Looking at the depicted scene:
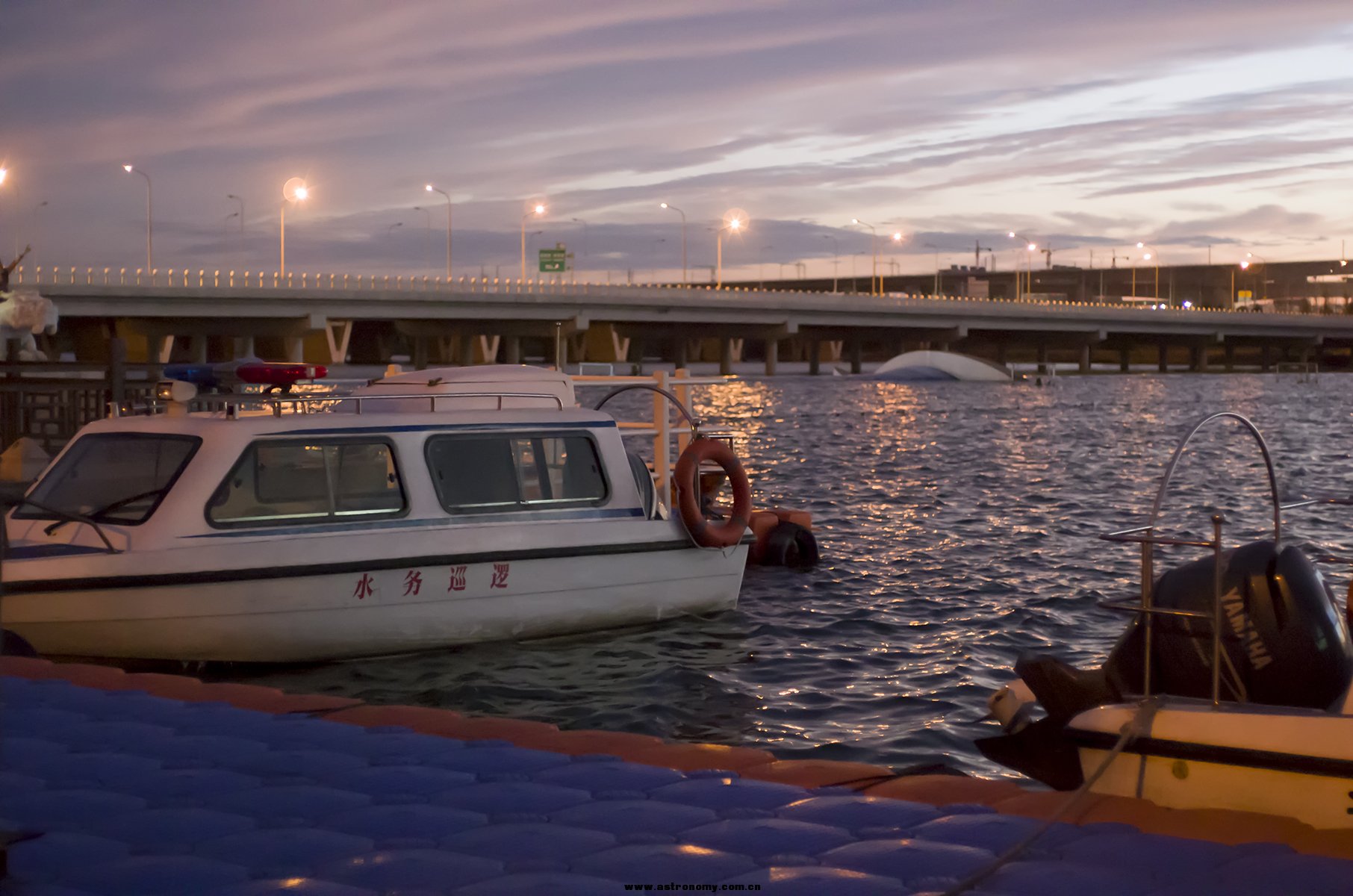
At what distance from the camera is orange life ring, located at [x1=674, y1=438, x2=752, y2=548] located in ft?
43.9

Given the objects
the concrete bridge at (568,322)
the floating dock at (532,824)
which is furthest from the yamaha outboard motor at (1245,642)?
the concrete bridge at (568,322)

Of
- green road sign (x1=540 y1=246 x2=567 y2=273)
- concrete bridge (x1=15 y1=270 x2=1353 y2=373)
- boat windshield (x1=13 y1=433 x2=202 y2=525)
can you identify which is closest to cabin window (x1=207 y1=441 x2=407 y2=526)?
boat windshield (x1=13 y1=433 x2=202 y2=525)

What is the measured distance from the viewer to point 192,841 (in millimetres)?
5410

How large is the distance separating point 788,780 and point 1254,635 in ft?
8.07

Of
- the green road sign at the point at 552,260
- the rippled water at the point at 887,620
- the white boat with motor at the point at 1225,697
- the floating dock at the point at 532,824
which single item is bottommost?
the rippled water at the point at 887,620

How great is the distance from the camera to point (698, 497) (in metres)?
13.9

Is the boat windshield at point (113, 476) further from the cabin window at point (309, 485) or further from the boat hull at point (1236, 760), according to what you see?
the boat hull at point (1236, 760)

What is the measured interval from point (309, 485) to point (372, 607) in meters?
1.20

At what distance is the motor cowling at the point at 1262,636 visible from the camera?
6.47m

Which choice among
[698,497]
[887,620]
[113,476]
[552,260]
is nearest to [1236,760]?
[698,497]

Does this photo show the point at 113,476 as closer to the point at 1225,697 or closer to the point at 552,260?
the point at 1225,697

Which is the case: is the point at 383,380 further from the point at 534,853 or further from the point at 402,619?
the point at 534,853

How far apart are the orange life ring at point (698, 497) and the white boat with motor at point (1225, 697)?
647cm

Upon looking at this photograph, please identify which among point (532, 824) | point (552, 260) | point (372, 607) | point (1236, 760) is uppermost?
point (552, 260)
